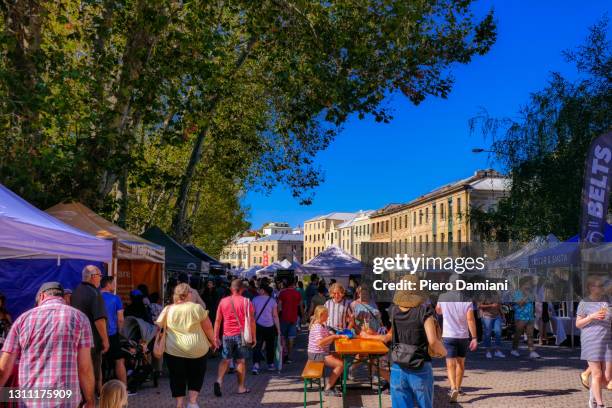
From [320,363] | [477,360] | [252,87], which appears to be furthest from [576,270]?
[252,87]

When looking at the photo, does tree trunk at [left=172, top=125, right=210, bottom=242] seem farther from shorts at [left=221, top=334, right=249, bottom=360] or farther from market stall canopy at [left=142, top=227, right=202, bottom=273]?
shorts at [left=221, top=334, right=249, bottom=360]

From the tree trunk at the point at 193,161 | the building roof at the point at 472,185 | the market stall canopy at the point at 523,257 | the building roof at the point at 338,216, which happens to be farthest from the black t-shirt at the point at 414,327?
the building roof at the point at 338,216

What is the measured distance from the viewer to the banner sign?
15953mm

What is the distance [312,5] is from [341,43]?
109 centimetres

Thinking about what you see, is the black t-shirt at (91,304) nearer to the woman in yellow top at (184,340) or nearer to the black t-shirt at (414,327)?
the woman in yellow top at (184,340)

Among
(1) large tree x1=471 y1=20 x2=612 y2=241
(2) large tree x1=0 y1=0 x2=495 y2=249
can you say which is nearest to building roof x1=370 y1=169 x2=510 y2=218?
(1) large tree x1=471 y1=20 x2=612 y2=241

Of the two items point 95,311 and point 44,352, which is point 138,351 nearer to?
point 95,311

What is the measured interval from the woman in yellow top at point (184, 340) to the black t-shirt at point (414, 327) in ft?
9.09

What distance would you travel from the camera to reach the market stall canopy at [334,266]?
97.8ft

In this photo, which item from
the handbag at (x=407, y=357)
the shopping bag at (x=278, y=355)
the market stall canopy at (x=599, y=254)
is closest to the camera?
the handbag at (x=407, y=357)

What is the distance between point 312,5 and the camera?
632 inches

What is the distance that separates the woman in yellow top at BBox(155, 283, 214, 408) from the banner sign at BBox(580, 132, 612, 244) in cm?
1028

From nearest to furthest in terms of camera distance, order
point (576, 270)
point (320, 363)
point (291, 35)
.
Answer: point (320, 363) → point (291, 35) → point (576, 270)

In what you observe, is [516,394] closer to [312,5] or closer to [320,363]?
[320,363]
